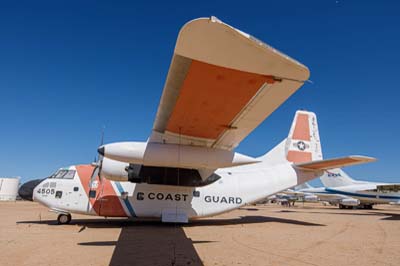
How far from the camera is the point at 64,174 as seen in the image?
12578mm

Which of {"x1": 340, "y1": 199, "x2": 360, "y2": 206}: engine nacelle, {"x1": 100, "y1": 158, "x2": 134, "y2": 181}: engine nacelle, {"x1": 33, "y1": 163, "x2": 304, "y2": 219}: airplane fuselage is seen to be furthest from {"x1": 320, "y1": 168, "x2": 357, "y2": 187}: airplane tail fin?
{"x1": 100, "y1": 158, "x2": 134, "y2": 181}: engine nacelle

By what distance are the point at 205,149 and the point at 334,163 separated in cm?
703

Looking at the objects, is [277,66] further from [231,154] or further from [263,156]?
[263,156]

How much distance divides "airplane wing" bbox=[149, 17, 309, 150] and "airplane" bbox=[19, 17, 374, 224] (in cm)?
1

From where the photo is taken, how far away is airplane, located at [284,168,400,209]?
30.7 m

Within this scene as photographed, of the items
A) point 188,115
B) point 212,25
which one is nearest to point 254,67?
point 212,25

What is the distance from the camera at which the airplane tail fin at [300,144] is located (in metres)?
14.4

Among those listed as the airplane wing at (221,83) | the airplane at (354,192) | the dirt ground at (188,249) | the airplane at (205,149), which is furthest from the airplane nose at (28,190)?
the airplane at (354,192)

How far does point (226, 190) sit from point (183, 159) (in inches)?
254

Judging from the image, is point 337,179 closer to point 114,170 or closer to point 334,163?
point 334,163

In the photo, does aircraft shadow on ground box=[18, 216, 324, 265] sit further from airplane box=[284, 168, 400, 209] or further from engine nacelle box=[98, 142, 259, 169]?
airplane box=[284, 168, 400, 209]

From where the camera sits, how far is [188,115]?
6.48 meters

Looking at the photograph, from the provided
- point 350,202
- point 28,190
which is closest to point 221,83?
point 28,190

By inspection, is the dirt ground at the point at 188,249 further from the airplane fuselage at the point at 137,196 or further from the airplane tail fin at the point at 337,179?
the airplane tail fin at the point at 337,179
